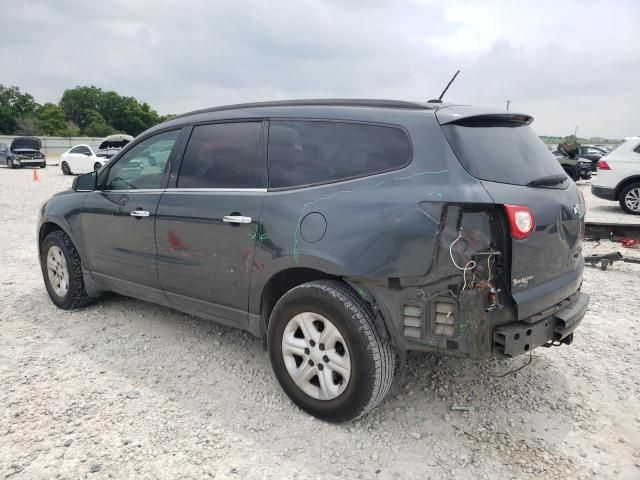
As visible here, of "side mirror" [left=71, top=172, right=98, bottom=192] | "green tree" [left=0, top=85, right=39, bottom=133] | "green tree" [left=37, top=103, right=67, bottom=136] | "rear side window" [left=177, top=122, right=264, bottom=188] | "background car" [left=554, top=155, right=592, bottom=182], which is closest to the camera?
"rear side window" [left=177, top=122, right=264, bottom=188]

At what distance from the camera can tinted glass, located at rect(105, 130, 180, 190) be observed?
13.1ft

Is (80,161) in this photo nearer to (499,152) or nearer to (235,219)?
(235,219)

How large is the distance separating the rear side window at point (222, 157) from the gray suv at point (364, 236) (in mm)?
12

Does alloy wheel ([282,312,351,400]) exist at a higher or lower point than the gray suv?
lower

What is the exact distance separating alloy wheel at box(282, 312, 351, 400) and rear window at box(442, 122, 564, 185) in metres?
1.21

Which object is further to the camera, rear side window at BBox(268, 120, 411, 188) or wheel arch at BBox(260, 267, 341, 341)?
wheel arch at BBox(260, 267, 341, 341)

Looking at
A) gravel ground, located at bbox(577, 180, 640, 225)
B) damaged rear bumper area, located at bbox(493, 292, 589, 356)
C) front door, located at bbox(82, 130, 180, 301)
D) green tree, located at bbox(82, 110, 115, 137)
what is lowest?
gravel ground, located at bbox(577, 180, 640, 225)

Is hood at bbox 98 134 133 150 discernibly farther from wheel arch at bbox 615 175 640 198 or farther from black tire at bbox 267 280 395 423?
black tire at bbox 267 280 395 423

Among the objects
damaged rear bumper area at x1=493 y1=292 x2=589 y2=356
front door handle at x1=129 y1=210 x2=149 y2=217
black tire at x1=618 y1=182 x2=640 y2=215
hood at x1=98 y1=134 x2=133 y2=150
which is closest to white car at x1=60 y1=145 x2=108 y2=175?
hood at x1=98 y1=134 x2=133 y2=150

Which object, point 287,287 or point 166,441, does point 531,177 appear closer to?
point 287,287

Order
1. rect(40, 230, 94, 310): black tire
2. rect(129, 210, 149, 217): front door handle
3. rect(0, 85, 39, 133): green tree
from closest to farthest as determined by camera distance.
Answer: rect(129, 210, 149, 217): front door handle
rect(40, 230, 94, 310): black tire
rect(0, 85, 39, 133): green tree

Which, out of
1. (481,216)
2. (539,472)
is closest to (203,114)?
(481,216)

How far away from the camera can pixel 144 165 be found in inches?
165

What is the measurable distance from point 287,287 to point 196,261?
30.0 inches
